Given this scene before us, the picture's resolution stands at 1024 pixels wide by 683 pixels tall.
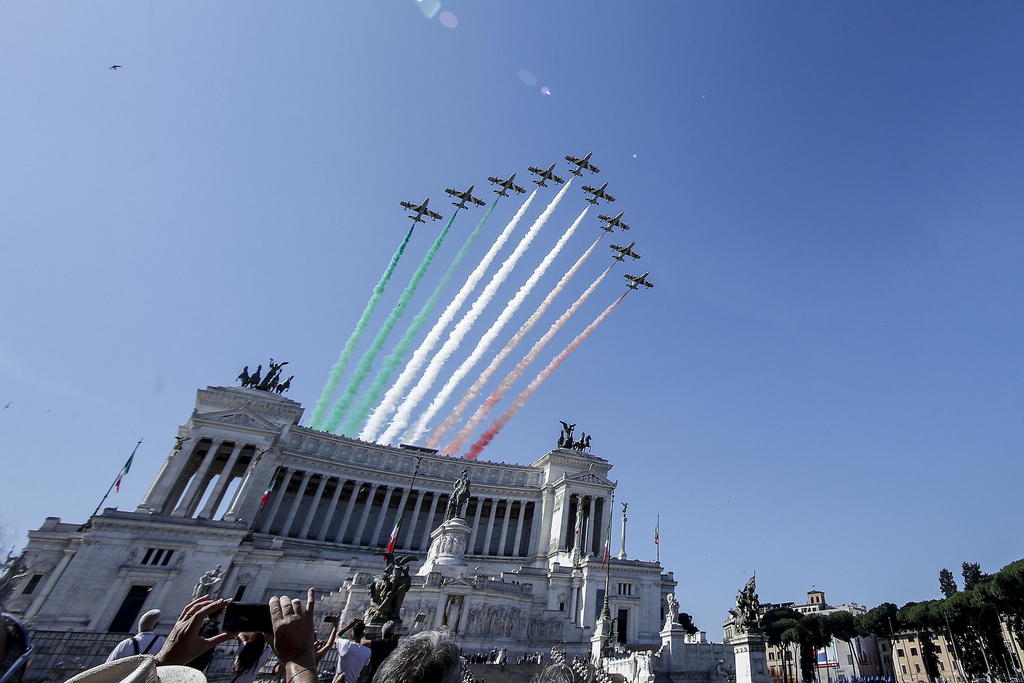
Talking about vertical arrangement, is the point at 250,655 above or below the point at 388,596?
below

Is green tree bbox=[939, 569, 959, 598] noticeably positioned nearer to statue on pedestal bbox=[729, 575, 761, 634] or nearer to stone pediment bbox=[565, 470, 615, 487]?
stone pediment bbox=[565, 470, 615, 487]

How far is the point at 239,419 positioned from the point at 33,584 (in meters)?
21.4

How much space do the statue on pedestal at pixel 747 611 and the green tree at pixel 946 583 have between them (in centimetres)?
6847

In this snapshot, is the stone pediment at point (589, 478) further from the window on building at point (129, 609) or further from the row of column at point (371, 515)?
the window on building at point (129, 609)

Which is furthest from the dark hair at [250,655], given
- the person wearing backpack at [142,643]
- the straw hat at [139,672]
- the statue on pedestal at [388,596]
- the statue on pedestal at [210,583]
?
the statue on pedestal at [210,583]

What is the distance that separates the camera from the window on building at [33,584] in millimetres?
41719

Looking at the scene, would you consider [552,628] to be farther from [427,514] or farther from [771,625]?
[771,625]

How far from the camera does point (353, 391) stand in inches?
2650

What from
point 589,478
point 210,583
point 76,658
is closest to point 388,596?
point 76,658

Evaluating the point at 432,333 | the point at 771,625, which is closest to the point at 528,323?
the point at 432,333

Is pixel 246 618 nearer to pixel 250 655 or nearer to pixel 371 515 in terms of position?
pixel 250 655

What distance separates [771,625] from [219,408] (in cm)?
9232

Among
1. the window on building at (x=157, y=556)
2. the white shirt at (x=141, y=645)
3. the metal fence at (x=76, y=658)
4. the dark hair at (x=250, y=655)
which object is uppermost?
the window on building at (x=157, y=556)

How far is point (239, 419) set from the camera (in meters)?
58.8
